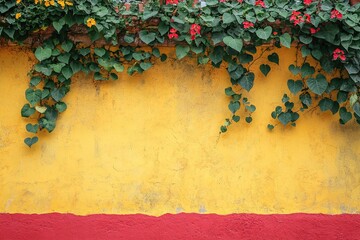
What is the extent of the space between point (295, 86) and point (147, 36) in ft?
4.41

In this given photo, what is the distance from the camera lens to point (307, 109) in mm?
4727

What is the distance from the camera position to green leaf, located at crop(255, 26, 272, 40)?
440 centimetres

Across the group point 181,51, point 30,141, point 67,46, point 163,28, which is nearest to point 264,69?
point 181,51

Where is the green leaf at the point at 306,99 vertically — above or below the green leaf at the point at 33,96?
above

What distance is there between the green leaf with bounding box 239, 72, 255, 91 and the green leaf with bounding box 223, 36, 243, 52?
318 mm

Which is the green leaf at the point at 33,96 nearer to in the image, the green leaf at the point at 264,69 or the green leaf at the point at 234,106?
the green leaf at the point at 234,106

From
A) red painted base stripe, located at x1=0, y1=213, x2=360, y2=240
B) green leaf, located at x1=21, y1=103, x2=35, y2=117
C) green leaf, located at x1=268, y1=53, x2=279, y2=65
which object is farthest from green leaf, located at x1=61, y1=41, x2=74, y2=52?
green leaf, located at x1=268, y1=53, x2=279, y2=65

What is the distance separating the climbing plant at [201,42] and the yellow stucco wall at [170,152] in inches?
4.6

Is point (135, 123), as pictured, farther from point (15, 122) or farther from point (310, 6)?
point (310, 6)

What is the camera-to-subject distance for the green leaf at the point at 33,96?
181 inches

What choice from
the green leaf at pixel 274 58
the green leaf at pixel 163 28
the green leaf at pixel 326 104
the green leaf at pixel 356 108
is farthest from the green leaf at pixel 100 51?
the green leaf at pixel 356 108

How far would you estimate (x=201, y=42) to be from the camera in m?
4.53

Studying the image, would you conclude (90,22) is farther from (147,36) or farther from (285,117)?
(285,117)

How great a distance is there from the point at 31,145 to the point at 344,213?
2.79 metres
